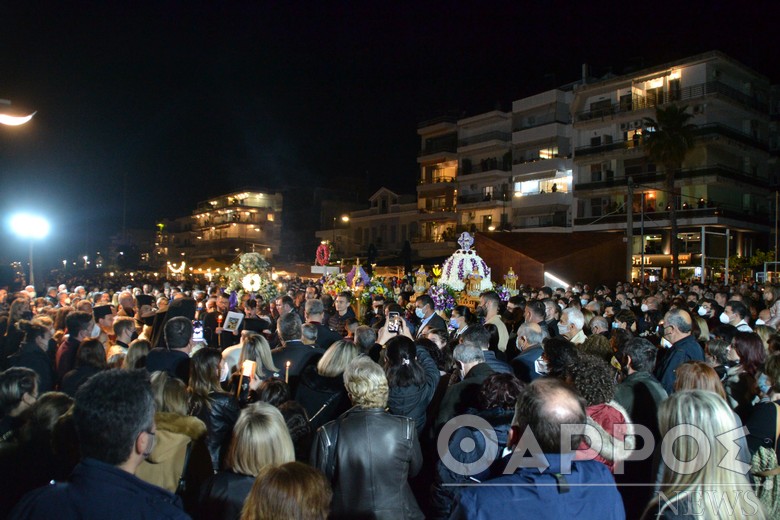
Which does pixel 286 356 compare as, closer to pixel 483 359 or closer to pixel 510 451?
pixel 483 359

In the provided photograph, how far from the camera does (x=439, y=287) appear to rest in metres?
13.3

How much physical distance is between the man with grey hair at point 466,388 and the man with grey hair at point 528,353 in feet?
4.02

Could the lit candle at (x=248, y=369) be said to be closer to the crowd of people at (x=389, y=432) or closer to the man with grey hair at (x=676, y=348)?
the crowd of people at (x=389, y=432)

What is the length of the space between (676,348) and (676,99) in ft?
113

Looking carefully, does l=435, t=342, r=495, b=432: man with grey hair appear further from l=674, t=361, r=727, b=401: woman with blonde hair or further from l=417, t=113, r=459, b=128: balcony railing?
l=417, t=113, r=459, b=128: balcony railing

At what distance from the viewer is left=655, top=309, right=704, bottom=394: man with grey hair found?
17.9 ft

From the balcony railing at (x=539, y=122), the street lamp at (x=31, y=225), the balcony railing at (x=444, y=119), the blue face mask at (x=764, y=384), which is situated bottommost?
the blue face mask at (x=764, y=384)

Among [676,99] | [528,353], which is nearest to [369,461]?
[528,353]

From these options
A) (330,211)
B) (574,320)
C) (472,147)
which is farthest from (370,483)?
(330,211)

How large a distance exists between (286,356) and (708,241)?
114ft

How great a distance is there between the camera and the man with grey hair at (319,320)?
7.12 meters

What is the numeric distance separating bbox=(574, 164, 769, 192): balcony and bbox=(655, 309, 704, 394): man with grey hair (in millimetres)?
29561

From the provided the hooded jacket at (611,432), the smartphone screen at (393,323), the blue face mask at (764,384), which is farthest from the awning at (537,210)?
the hooded jacket at (611,432)

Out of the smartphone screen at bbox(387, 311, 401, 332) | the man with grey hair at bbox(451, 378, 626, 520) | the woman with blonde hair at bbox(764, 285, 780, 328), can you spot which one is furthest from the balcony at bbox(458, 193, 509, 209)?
the man with grey hair at bbox(451, 378, 626, 520)
